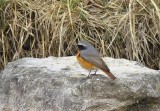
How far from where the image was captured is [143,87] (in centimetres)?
345

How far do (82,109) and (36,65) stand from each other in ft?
2.22

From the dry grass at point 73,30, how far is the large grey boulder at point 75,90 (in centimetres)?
103

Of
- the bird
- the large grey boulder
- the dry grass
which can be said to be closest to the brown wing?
the bird

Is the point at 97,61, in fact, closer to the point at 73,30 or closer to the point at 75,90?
the point at 75,90

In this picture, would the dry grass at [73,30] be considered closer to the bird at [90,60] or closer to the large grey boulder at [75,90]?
the large grey boulder at [75,90]

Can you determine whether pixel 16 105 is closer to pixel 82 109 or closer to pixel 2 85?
pixel 2 85

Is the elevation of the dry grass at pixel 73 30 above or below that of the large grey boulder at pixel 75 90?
above

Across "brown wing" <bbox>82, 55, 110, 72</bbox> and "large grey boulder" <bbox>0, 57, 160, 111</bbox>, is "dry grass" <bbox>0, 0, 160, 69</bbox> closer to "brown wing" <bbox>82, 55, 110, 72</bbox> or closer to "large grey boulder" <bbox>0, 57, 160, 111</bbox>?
"large grey boulder" <bbox>0, 57, 160, 111</bbox>

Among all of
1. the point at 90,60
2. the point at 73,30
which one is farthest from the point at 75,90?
the point at 73,30

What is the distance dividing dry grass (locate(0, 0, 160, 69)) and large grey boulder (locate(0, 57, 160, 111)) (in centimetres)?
103

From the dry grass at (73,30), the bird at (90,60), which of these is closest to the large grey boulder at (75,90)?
the bird at (90,60)

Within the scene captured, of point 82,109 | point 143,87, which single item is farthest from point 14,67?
point 143,87

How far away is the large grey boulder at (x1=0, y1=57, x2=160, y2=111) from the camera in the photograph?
Result: 11.0ft

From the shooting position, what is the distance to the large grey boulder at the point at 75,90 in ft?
11.0
